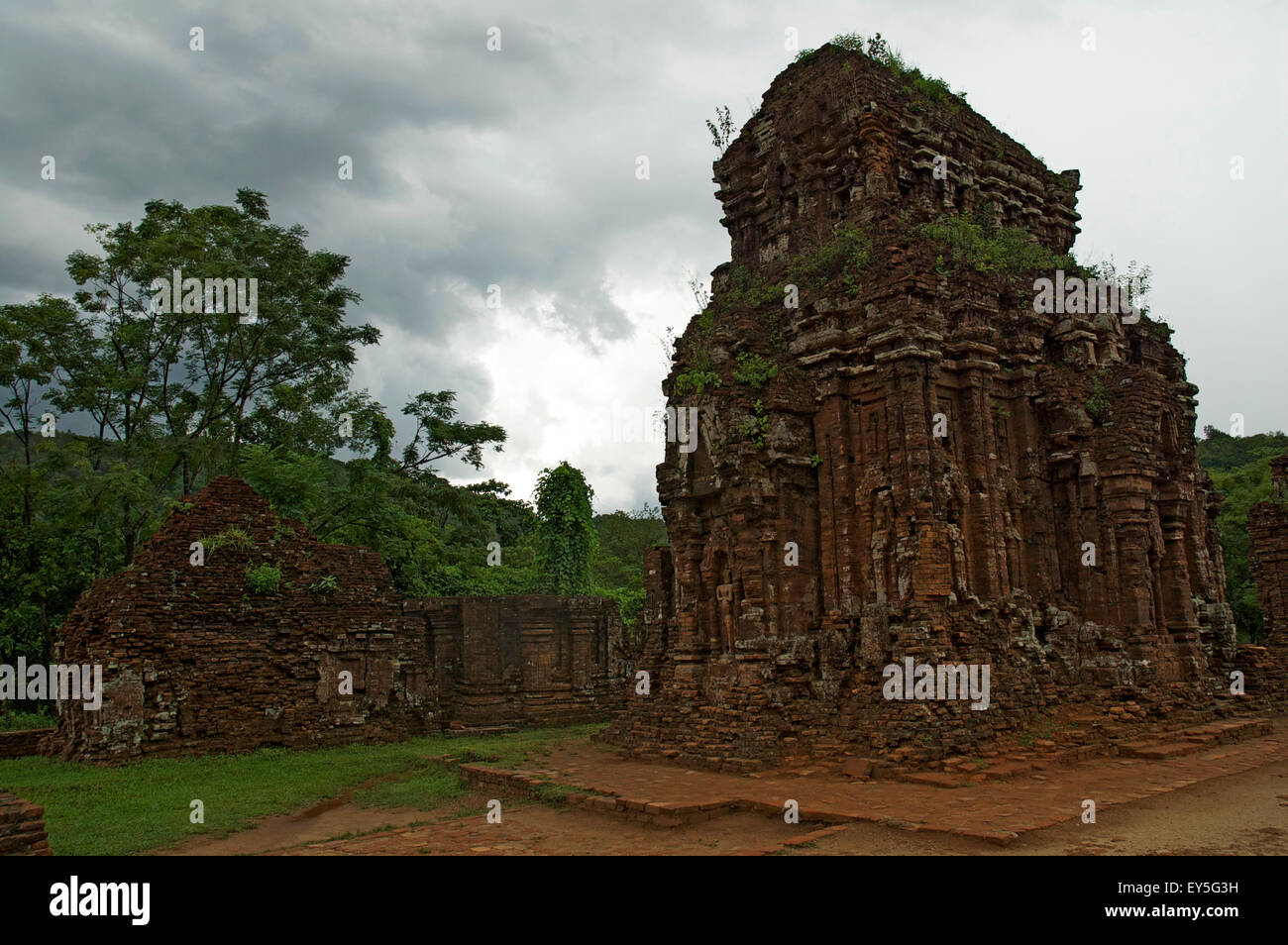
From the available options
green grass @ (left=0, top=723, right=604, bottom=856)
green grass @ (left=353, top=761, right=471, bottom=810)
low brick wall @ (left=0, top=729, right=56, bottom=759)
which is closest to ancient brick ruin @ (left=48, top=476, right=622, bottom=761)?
low brick wall @ (left=0, top=729, right=56, bottom=759)

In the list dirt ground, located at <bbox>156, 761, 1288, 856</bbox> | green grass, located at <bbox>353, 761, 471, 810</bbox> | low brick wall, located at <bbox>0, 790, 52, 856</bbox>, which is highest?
low brick wall, located at <bbox>0, 790, 52, 856</bbox>

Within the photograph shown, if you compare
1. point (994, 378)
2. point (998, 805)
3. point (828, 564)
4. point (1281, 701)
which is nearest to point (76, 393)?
point (828, 564)

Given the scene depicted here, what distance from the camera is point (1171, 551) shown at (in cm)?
1745

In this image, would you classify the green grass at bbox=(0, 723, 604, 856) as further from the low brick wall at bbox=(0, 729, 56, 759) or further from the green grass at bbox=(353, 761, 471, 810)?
the low brick wall at bbox=(0, 729, 56, 759)

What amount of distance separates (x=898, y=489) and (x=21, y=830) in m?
11.5

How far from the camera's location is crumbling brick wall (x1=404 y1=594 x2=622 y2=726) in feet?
74.9

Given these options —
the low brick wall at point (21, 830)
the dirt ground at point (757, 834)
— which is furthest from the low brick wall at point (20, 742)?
the low brick wall at point (21, 830)

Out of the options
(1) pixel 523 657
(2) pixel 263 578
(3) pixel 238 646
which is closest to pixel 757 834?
(3) pixel 238 646

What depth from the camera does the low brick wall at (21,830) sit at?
772cm

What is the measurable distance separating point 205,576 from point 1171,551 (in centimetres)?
1916

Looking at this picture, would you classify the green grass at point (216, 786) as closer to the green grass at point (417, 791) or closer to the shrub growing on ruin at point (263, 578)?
the green grass at point (417, 791)

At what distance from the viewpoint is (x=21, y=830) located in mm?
7844

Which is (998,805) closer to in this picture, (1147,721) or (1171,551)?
(1147,721)

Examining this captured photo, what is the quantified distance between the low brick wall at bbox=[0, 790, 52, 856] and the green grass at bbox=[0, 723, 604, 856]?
72.8 inches
